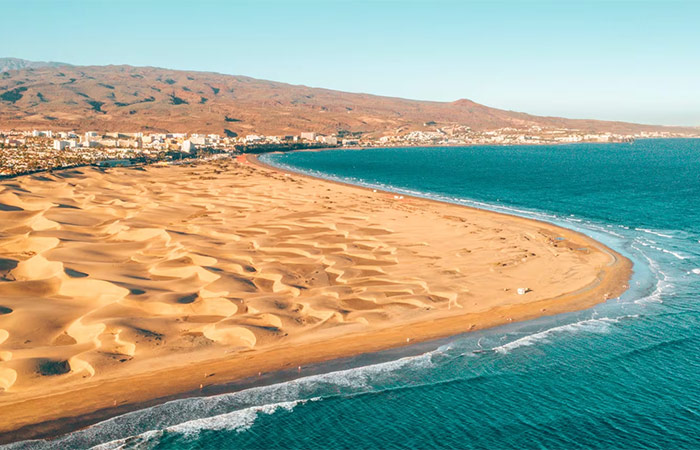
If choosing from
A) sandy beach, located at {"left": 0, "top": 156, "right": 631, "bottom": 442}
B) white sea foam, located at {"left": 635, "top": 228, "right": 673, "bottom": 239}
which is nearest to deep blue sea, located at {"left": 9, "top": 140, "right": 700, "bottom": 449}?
sandy beach, located at {"left": 0, "top": 156, "right": 631, "bottom": 442}

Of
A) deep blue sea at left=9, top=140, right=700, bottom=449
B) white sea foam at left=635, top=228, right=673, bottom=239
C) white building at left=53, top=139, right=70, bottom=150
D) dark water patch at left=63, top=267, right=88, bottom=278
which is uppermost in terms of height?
white building at left=53, top=139, right=70, bottom=150

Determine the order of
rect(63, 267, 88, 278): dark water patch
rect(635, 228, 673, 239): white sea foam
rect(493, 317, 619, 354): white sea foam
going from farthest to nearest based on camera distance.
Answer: rect(635, 228, 673, 239): white sea foam < rect(63, 267, 88, 278): dark water patch < rect(493, 317, 619, 354): white sea foam

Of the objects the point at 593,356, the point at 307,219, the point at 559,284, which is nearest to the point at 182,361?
the point at 593,356

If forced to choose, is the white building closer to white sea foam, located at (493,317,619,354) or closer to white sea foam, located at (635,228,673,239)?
white sea foam, located at (635,228,673,239)

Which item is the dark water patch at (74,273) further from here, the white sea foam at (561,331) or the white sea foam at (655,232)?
the white sea foam at (655,232)

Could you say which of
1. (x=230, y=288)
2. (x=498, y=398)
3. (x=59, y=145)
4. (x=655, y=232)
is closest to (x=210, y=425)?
(x=498, y=398)

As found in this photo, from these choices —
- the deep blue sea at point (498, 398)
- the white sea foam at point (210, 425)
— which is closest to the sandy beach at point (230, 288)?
the deep blue sea at point (498, 398)
